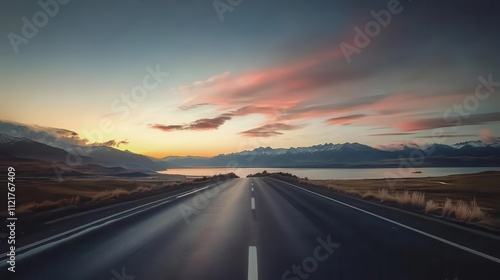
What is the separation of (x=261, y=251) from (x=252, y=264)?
3.36 ft

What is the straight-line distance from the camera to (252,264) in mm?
5695

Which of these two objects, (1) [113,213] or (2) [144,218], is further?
(1) [113,213]

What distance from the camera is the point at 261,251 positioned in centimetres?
670

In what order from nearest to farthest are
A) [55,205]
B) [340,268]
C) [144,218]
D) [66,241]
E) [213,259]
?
[340,268]
[213,259]
[66,241]
[144,218]
[55,205]

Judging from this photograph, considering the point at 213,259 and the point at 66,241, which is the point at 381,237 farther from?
the point at 66,241

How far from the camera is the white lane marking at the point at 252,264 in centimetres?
502

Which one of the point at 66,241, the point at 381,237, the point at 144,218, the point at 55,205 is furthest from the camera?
the point at 55,205

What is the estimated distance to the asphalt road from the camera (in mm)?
5281

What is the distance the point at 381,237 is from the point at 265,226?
324 cm

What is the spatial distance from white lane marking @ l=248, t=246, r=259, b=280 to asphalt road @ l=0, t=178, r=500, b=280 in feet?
0.07

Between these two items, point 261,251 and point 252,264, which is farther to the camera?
point 261,251

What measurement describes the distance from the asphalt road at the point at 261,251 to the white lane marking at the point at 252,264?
0.02m

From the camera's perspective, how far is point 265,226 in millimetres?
9758

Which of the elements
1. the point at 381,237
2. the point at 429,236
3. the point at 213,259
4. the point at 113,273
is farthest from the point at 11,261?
the point at 429,236
